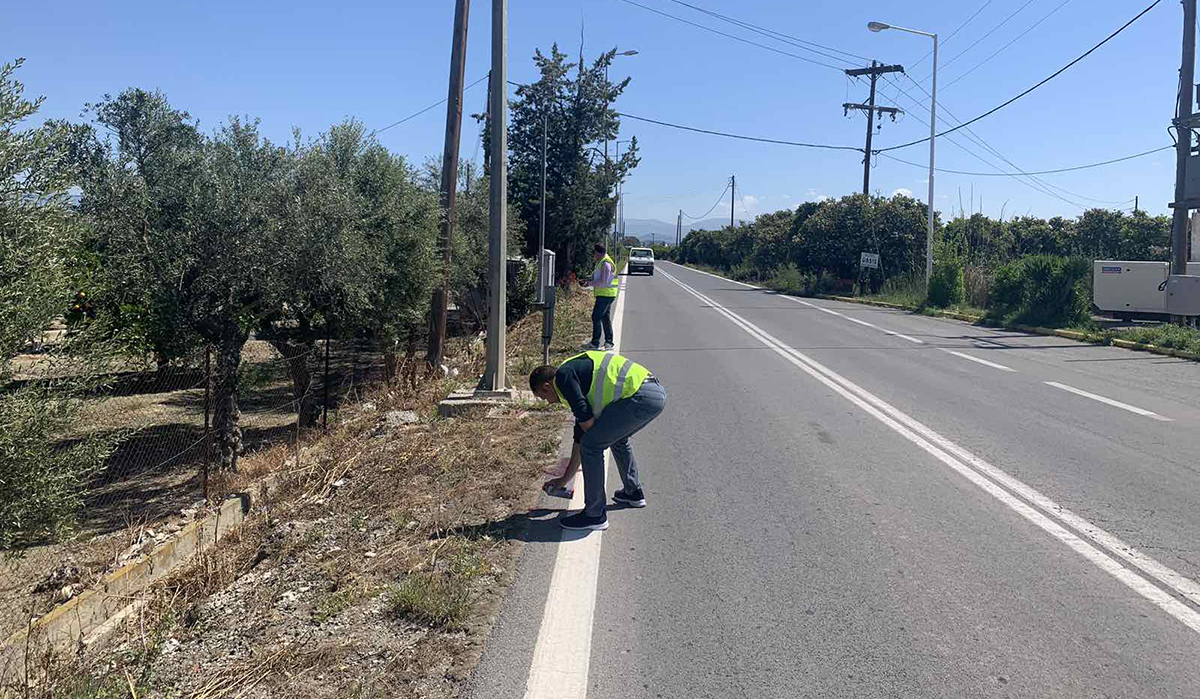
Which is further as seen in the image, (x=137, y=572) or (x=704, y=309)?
(x=704, y=309)

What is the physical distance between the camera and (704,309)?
28.5 meters

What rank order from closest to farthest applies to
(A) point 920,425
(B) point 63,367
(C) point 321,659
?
(C) point 321,659 < (B) point 63,367 < (A) point 920,425

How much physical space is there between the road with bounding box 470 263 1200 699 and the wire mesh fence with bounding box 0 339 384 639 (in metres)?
3.04

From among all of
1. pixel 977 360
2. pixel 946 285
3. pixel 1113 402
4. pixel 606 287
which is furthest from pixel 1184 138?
pixel 606 287

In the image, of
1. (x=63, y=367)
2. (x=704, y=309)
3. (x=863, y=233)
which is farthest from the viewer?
(x=863, y=233)

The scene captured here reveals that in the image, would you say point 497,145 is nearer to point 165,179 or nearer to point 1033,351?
point 165,179

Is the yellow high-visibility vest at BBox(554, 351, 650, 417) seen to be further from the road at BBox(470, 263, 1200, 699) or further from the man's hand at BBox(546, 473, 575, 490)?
the road at BBox(470, 263, 1200, 699)

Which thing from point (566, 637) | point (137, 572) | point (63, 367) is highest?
point (63, 367)

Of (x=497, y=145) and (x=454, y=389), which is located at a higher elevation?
(x=497, y=145)

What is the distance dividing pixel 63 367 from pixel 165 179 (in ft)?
15.1

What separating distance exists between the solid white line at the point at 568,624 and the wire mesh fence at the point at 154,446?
107 inches

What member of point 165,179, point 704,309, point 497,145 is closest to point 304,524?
point 165,179

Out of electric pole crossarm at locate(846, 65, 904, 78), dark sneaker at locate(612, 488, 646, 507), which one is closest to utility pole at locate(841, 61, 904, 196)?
electric pole crossarm at locate(846, 65, 904, 78)

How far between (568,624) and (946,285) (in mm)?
28251
